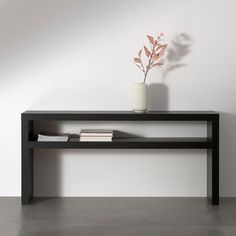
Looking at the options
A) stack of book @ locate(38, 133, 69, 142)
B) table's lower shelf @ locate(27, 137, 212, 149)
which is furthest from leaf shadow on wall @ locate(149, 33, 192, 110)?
stack of book @ locate(38, 133, 69, 142)

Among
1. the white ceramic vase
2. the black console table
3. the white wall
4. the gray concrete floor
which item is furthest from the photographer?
the white wall

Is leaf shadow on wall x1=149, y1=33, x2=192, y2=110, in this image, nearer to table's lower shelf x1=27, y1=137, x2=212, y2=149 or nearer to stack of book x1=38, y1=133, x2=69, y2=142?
table's lower shelf x1=27, y1=137, x2=212, y2=149

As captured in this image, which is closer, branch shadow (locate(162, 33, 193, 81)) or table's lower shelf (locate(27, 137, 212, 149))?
table's lower shelf (locate(27, 137, 212, 149))

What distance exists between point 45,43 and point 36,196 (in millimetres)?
1342

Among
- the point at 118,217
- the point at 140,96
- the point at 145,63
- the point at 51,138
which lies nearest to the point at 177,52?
the point at 145,63

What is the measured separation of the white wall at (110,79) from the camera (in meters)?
4.70

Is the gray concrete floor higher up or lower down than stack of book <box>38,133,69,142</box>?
lower down

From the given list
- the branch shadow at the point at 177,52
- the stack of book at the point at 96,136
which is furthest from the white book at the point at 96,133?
the branch shadow at the point at 177,52

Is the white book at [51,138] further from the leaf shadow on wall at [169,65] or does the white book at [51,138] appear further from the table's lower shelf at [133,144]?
the leaf shadow on wall at [169,65]

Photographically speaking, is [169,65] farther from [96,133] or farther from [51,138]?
[51,138]

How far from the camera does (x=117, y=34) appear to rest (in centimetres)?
471

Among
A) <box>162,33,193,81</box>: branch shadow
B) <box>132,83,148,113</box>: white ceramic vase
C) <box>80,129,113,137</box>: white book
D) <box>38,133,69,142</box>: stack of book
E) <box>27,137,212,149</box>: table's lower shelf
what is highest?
<box>162,33,193,81</box>: branch shadow

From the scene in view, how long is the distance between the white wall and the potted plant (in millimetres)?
71

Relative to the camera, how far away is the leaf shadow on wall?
185 inches
